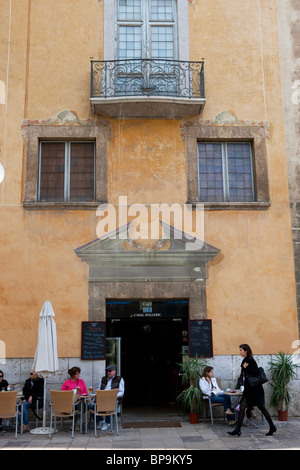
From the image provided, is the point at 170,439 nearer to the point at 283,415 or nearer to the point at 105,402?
the point at 105,402

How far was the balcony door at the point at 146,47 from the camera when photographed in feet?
41.4

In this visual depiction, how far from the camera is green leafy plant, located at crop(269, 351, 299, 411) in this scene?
37.1ft

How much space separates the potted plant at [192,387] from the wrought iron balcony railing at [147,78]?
20.6 feet

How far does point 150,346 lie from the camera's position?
1512 cm

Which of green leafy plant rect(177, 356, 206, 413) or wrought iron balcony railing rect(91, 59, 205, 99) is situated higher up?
wrought iron balcony railing rect(91, 59, 205, 99)

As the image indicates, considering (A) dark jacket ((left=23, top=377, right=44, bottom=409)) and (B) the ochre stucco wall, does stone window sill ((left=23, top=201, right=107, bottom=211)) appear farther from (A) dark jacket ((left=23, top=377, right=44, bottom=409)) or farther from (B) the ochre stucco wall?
(A) dark jacket ((left=23, top=377, right=44, bottom=409))

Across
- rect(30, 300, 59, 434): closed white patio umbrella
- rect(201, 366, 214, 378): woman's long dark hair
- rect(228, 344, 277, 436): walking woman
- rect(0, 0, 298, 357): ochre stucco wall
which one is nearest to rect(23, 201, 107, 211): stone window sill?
rect(0, 0, 298, 357): ochre stucco wall

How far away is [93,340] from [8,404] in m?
2.49

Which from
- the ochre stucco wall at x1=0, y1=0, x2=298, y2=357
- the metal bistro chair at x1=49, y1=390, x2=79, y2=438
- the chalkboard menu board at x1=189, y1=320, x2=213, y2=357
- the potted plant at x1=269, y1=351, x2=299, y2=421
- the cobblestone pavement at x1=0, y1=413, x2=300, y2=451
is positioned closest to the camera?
the cobblestone pavement at x1=0, y1=413, x2=300, y2=451

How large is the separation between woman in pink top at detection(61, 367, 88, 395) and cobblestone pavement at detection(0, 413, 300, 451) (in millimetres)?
814

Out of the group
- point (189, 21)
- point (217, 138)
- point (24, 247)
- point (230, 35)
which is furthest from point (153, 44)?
point (24, 247)

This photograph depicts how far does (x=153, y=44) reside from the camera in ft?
43.4

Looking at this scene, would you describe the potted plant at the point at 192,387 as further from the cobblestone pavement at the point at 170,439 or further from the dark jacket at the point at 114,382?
Answer: the dark jacket at the point at 114,382

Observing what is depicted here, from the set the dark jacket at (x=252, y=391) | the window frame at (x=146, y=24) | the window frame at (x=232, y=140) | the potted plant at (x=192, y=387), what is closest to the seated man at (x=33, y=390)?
the potted plant at (x=192, y=387)
